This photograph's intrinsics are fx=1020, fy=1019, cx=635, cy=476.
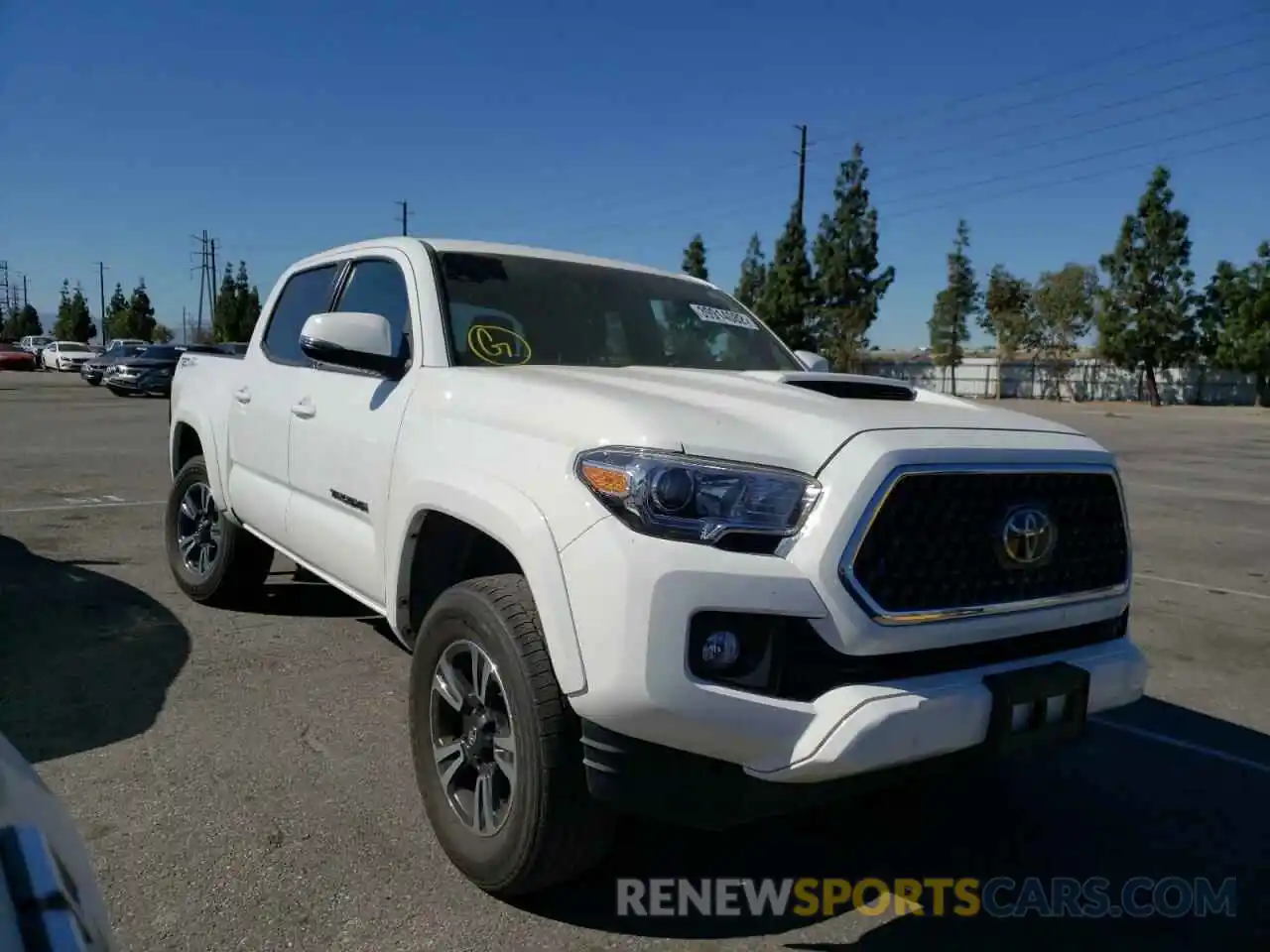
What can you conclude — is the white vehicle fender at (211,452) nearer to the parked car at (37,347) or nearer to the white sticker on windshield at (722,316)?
the white sticker on windshield at (722,316)

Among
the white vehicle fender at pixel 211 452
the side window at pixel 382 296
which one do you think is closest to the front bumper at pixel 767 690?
the side window at pixel 382 296

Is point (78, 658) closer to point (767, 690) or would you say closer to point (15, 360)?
point (767, 690)

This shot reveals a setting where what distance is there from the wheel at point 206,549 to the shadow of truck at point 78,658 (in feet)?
0.78

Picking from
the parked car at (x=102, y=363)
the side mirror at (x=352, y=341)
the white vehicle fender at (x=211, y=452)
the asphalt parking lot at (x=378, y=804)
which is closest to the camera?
the asphalt parking lot at (x=378, y=804)

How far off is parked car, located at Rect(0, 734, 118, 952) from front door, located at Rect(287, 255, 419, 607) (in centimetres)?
193

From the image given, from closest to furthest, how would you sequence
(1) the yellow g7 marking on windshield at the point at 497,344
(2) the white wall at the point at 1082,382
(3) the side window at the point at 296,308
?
1. (1) the yellow g7 marking on windshield at the point at 497,344
2. (3) the side window at the point at 296,308
3. (2) the white wall at the point at 1082,382

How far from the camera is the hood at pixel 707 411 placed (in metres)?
2.41

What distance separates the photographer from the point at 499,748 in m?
2.69

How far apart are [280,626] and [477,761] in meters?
2.65

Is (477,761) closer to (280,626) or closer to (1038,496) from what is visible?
(1038,496)

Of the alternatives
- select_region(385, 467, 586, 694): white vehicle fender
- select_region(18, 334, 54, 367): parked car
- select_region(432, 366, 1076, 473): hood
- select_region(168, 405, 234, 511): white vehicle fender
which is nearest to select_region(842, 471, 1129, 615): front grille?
select_region(432, 366, 1076, 473): hood

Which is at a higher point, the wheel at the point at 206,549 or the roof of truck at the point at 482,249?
the roof of truck at the point at 482,249

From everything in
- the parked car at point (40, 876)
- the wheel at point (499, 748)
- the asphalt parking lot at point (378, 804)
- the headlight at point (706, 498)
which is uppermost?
the headlight at point (706, 498)

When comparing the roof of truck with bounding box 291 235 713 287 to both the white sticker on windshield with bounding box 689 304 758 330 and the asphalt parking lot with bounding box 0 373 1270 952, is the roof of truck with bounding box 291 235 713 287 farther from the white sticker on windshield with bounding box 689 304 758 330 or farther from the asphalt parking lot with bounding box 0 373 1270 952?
the asphalt parking lot with bounding box 0 373 1270 952
